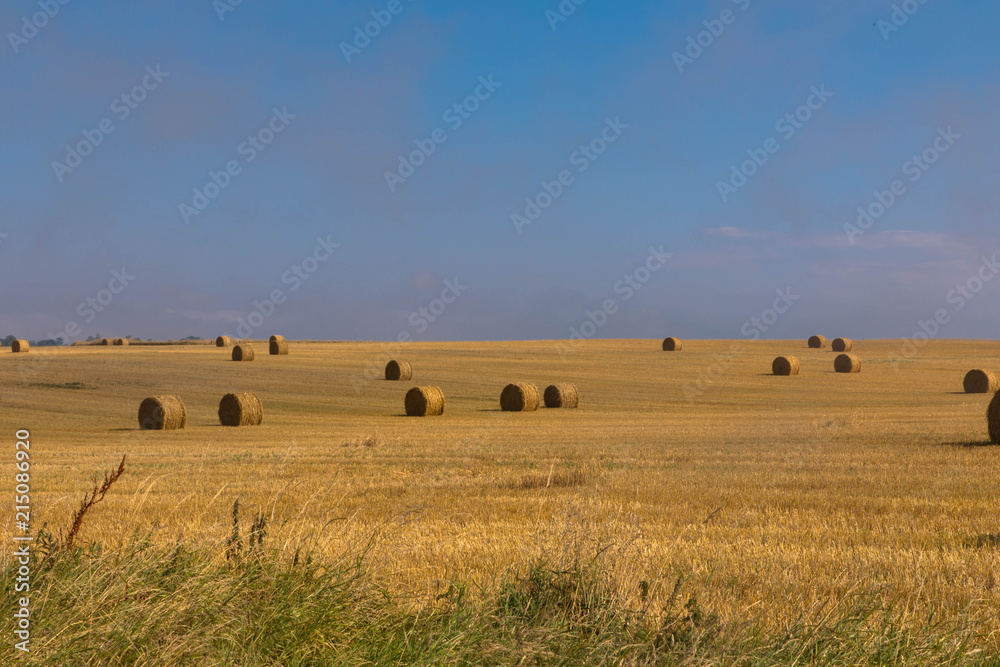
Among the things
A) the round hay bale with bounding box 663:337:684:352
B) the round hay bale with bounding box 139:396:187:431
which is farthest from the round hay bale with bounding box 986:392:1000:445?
the round hay bale with bounding box 663:337:684:352

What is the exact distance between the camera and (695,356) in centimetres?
6353

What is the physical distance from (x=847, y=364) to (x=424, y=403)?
97.5 ft

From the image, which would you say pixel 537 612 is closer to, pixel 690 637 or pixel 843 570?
pixel 690 637

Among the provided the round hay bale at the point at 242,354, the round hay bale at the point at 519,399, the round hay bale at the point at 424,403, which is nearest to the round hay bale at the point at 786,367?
the round hay bale at the point at 519,399

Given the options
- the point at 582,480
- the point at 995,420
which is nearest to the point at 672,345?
the point at 995,420

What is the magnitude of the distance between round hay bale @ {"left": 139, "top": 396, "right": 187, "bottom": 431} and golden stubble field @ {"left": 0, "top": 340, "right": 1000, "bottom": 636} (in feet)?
2.84

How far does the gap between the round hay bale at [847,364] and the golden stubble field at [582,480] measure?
5966 millimetres

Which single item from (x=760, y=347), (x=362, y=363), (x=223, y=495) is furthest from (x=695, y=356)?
(x=223, y=495)

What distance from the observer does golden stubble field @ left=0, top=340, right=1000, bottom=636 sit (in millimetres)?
6719

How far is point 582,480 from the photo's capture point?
13766 millimetres

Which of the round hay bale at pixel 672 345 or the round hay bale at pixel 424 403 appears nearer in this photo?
the round hay bale at pixel 424 403

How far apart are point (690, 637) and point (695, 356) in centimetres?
6040

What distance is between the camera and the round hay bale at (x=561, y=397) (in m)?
37.9

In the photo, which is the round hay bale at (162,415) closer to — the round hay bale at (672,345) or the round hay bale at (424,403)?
the round hay bale at (424,403)
